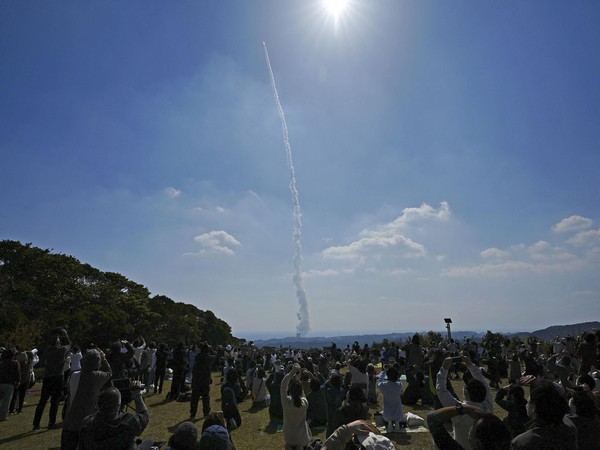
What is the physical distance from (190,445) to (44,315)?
3592cm

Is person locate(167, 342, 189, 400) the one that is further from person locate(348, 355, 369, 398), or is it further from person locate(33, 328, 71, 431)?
person locate(348, 355, 369, 398)

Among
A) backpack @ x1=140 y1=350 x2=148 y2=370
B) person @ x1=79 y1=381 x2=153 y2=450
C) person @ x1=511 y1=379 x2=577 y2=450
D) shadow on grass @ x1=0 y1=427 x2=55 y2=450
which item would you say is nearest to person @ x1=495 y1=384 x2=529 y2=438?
person @ x1=511 y1=379 x2=577 y2=450

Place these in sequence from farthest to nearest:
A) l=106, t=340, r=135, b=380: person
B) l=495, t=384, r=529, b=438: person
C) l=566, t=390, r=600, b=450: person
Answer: l=106, t=340, r=135, b=380: person
l=495, t=384, r=529, b=438: person
l=566, t=390, r=600, b=450: person

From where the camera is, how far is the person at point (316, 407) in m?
9.20

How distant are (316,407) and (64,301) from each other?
114 ft

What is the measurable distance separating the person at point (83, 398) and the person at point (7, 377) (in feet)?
19.8

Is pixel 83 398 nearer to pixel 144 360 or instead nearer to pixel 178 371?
pixel 178 371

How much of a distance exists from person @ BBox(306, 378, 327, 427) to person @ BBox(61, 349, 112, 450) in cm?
494

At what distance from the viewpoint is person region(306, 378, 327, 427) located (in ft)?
30.2

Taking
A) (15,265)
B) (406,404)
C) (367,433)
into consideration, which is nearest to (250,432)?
(406,404)

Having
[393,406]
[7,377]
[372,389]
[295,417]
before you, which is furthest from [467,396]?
[7,377]

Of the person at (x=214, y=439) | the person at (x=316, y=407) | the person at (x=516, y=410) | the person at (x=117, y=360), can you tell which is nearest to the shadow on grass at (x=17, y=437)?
the person at (x=117, y=360)

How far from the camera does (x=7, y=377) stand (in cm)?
1045

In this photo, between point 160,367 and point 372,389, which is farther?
point 160,367
